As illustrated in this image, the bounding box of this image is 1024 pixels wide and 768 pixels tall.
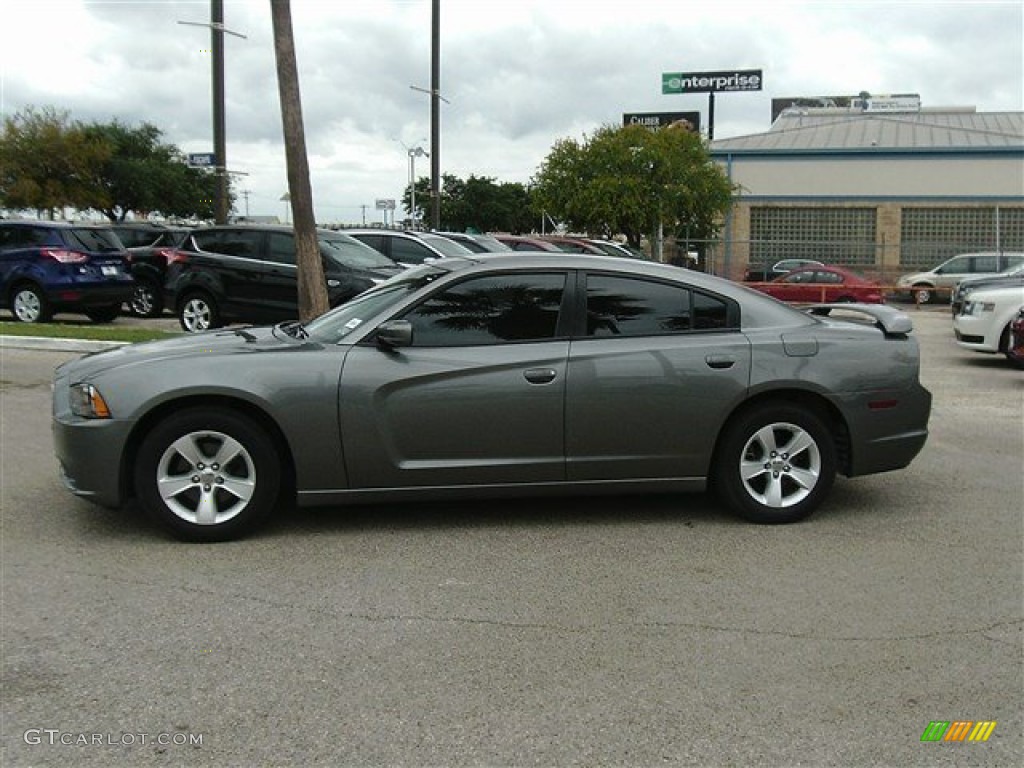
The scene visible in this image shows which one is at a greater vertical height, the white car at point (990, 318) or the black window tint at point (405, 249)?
the black window tint at point (405, 249)

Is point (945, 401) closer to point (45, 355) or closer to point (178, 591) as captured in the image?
point (178, 591)

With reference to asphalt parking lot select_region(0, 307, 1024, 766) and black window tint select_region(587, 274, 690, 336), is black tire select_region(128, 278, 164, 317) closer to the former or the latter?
asphalt parking lot select_region(0, 307, 1024, 766)

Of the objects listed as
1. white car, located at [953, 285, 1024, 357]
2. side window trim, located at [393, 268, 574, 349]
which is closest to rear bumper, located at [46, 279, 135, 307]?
side window trim, located at [393, 268, 574, 349]

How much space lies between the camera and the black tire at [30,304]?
15212 mm

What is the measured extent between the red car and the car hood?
72.8 feet

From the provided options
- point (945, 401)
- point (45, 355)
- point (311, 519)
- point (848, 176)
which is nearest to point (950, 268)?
point (848, 176)

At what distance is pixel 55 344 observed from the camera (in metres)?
12.7

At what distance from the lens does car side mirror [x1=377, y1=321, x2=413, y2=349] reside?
529 centimetres

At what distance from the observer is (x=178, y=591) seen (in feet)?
15.1

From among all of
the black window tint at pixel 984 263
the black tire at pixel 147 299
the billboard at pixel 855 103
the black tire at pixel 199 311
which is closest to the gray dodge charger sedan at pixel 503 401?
the black tire at pixel 199 311

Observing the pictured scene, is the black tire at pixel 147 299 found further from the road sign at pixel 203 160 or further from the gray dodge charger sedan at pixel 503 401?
the gray dodge charger sedan at pixel 503 401

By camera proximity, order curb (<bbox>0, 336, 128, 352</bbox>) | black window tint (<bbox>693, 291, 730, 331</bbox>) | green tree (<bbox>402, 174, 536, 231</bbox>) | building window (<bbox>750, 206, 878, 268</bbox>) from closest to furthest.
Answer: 1. black window tint (<bbox>693, 291, 730, 331</bbox>)
2. curb (<bbox>0, 336, 128, 352</bbox>)
3. building window (<bbox>750, 206, 878, 268</bbox>)
4. green tree (<bbox>402, 174, 536, 231</bbox>)

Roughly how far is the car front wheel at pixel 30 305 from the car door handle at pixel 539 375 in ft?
40.1

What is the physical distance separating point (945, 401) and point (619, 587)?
6.90 metres
